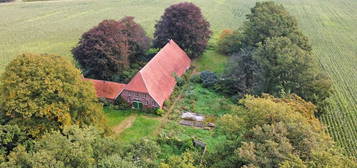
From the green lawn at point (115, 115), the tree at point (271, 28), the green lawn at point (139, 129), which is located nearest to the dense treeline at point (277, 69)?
the tree at point (271, 28)

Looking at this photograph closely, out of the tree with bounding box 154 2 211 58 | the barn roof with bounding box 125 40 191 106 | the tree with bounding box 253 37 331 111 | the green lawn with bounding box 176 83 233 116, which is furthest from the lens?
the tree with bounding box 154 2 211 58

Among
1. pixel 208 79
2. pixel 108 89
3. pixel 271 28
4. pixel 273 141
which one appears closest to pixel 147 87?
pixel 108 89

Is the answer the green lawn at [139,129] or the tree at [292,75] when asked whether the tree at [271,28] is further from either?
the green lawn at [139,129]

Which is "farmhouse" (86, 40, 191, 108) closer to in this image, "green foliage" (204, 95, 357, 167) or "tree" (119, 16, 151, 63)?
"tree" (119, 16, 151, 63)

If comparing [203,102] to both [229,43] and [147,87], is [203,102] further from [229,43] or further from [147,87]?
[229,43]

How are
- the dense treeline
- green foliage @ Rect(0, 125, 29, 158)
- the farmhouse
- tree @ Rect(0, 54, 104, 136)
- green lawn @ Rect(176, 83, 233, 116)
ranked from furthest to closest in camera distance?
green lawn @ Rect(176, 83, 233, 116) → the farmhouse → the dense treeline → tree @ Rect(0, 54, 104, 136) → green foliage @ Rect(0, 125, 29, 158)

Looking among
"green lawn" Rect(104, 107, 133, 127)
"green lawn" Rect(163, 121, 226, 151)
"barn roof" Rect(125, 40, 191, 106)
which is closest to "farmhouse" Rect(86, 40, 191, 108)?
"barn roof" Rect(125, 40, 191, 106)
